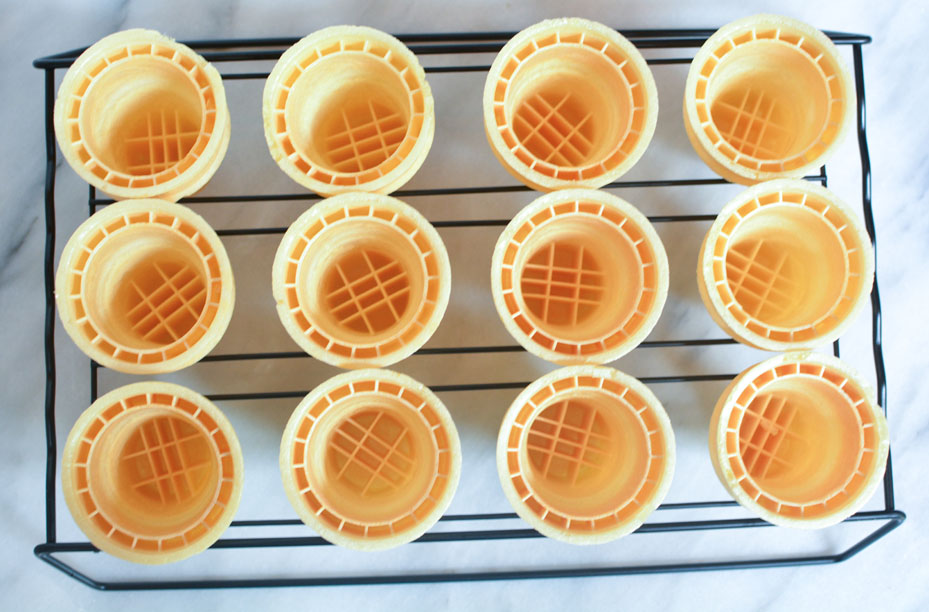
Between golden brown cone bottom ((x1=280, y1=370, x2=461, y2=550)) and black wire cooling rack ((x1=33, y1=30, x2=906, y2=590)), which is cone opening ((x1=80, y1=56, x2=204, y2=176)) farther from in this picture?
golden brown cone bottom ((x1=280, y1=370, x2=461, y2=550))

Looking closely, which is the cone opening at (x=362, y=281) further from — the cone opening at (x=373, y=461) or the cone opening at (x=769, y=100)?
the cone opening at (x=769, y=100)

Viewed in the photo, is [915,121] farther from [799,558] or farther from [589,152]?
[799,558]

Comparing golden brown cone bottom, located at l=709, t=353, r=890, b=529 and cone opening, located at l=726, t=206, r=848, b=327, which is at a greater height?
cone opening, located at l=726, t=206, r=848, b=327

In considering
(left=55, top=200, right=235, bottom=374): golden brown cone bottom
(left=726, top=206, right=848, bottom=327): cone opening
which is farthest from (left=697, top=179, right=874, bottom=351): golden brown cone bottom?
(left=55, top=200, right=235, bottom=374): golden brown cone bottom

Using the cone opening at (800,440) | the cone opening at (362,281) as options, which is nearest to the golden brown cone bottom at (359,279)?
the cone opening at (362,281)

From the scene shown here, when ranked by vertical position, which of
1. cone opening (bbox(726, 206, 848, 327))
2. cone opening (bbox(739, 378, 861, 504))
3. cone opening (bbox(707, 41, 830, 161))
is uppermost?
cone opening (bbox(707, 41, 830, 161))

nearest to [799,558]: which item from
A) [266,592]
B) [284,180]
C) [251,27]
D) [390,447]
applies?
[390,447]

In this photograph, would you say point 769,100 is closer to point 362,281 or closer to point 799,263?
point 799,263
